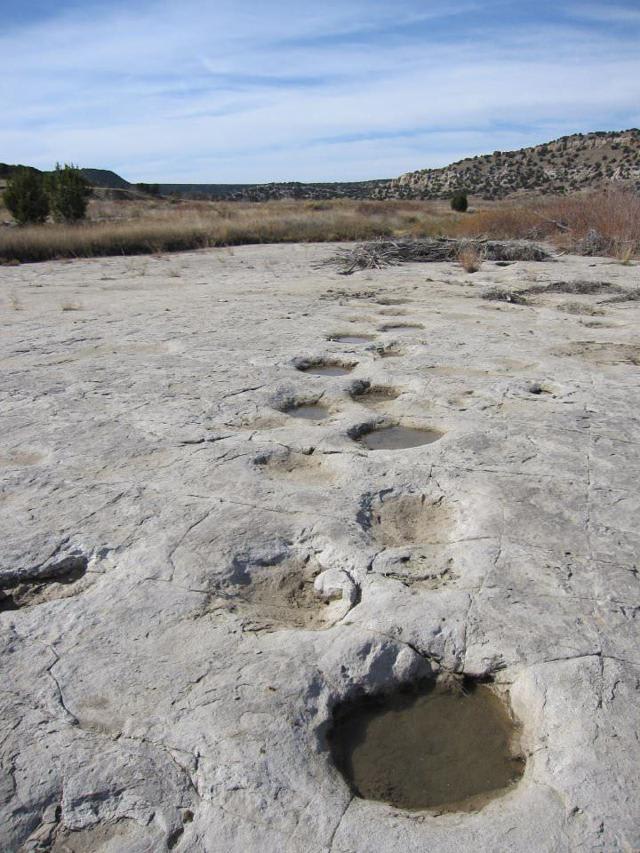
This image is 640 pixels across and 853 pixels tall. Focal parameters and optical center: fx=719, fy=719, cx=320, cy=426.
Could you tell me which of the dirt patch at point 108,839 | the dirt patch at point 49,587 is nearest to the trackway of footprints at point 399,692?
the dirt patch at point 108,839

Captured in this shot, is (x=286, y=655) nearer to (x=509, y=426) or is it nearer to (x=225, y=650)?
(x=225, y=650)

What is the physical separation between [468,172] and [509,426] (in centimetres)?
6029

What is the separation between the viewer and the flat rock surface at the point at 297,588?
168cm

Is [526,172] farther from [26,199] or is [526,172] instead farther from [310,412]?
[310,412]

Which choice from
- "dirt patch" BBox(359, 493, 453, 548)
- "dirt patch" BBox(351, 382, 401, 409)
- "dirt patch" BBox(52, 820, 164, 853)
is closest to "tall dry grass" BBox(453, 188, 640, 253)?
"dirt patch" BBox(351, 382, 401, 409)

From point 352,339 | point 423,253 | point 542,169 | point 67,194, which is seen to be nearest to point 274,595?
point 352,339

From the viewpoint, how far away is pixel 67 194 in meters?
19.7

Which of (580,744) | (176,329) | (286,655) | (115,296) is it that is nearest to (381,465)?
(286,655)

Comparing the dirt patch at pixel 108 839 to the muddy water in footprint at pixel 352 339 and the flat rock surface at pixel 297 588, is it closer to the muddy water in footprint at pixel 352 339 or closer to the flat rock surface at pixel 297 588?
the flat rock surface at pixel 297 588

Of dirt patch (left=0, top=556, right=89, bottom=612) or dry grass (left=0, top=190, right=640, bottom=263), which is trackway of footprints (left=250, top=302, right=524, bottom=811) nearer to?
dirt patch (left=0, top=556, right=89, bottom=612)

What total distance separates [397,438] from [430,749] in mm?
2148

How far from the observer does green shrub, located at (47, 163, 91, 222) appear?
19734mm

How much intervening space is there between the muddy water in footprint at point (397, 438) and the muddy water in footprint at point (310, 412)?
0.41 meters

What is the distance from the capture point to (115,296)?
8.99m
